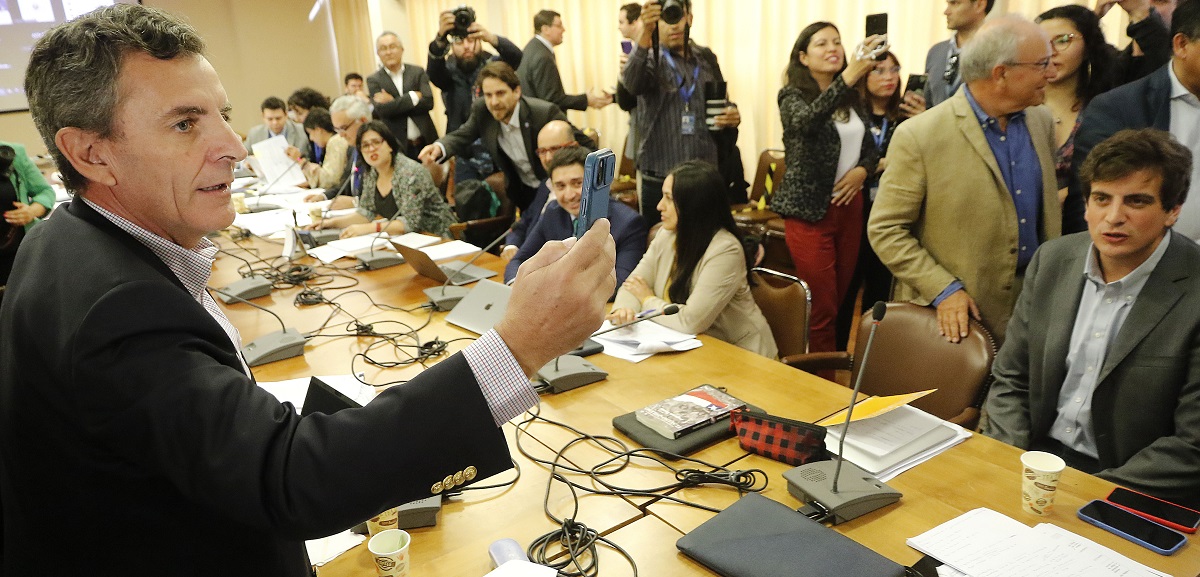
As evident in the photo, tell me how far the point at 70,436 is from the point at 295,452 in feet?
0.92

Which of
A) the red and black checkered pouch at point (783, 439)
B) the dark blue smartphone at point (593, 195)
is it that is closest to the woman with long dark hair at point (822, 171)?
the red and black checkered pouch at point (783, 439)

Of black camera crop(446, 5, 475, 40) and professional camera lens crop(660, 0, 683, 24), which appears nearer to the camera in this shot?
professional camera lens crop(660, 0, 683, 24)

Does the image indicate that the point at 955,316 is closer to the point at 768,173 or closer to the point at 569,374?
the point at 569,374

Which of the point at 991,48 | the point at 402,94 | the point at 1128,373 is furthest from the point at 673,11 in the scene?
the point at 402,94

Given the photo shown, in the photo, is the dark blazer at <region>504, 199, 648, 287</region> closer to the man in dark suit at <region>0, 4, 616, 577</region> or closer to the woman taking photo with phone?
the woman taking photo with phone

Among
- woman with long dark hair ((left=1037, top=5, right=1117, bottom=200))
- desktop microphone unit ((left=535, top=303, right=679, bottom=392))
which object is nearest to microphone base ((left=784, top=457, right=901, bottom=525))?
desktop microphone unit ((left=535, top=303, right=679, bottom=392))

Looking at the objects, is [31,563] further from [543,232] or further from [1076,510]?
[543,232]

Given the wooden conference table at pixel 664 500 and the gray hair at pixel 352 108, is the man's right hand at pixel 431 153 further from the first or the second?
the wooden conference table at pixel 664 500

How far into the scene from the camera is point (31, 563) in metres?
0.90

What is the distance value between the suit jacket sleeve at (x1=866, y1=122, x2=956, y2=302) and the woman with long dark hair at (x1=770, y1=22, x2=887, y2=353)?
2.29ft

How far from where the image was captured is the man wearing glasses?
3221 millimetres

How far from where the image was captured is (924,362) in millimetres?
2143

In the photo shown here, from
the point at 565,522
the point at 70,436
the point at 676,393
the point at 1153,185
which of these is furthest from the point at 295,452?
the point at 1153,185

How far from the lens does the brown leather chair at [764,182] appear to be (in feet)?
15.6
